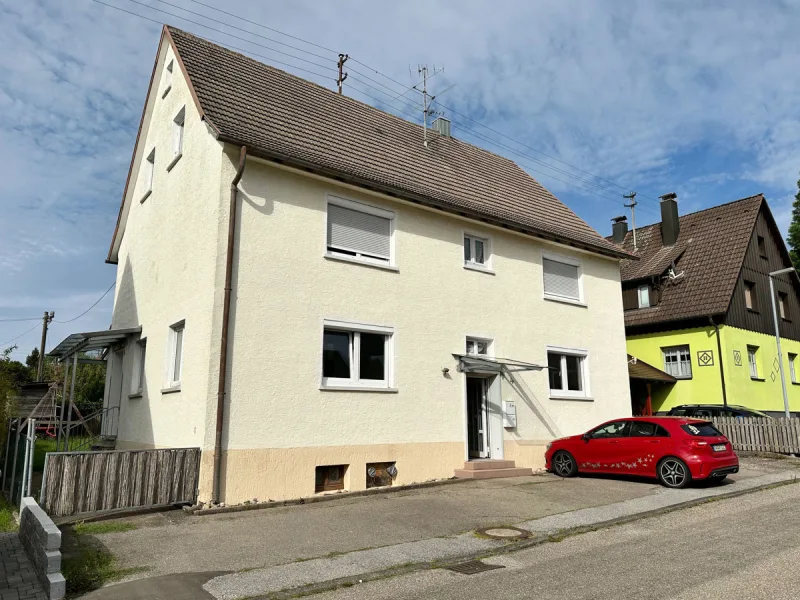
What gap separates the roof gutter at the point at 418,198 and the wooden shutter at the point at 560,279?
0.66 meters

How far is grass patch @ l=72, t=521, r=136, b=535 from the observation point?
27.4 feet

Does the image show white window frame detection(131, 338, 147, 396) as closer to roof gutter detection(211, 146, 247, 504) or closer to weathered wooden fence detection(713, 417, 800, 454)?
roof gutter detection(211, 146, 247, 504)

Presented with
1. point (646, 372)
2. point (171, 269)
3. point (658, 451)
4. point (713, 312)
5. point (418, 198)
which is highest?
point (418, 198)

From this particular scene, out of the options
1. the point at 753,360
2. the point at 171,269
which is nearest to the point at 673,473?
the point at 171,269

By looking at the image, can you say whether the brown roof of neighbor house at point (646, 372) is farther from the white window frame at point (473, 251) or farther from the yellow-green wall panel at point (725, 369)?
the white window frame at point (473, 251)

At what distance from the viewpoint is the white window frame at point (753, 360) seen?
24.3 meters

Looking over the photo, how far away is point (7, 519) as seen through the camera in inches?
379

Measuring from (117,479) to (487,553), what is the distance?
580cm

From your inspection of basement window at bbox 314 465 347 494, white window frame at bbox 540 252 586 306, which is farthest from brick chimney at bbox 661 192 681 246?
basement window at bbox 314 465 347 494

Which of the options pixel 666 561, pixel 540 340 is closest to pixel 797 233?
pixel 540 340

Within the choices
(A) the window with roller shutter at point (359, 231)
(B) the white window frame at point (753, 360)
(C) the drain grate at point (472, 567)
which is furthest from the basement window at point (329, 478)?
(B) the white window frame at point (753, 360)

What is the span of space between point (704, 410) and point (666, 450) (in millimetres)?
8832

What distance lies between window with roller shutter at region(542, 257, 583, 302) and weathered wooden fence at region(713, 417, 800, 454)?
6.33 m

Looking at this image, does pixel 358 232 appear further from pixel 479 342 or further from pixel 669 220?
pixel 669 220
